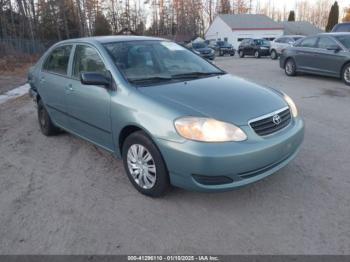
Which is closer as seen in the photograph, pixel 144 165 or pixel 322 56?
pixel 144 165

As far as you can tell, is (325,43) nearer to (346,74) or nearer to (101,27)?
(346,74)

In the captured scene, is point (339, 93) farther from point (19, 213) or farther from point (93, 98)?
point (19, 213)

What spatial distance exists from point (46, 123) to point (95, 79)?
2359 mm

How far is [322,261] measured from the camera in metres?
2.45

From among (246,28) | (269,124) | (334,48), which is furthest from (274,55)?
(246,28)

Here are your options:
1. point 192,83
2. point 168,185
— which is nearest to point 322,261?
point 168,185

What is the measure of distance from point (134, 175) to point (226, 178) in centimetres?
109

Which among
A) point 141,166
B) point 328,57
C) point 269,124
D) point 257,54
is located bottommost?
point 257,54

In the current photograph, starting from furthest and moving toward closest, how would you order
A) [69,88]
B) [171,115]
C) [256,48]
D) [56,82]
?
[256,48], [56,82], [69,88], [171,115]

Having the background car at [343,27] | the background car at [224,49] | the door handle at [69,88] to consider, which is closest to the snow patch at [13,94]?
the door handle at [69,88]

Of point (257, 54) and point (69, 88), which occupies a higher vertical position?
point (69, 88)

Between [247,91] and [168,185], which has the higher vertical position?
[247,91]

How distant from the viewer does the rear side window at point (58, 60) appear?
4.57 meters

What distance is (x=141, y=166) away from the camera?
11.1 ft
